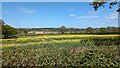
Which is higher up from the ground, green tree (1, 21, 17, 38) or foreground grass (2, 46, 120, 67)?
green tree (1, 21, 17, 38)

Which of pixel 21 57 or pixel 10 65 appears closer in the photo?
pixel 10 65

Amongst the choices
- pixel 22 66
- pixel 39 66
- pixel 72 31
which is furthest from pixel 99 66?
pixel 72 31

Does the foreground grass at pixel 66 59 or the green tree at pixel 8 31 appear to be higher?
the green tree at pixel 8 31

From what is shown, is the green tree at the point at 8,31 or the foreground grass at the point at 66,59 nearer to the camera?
the foreground grass at the point at 66,59

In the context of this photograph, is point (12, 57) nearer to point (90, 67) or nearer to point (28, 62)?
point (28, 62)

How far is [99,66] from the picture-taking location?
8695 millimetres

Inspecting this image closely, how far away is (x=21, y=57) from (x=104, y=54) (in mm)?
3436

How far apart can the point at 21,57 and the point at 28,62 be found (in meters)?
0.93

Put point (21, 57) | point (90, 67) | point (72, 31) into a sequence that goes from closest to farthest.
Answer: point (90, 67) → point (21, 57) → point (72, 31)

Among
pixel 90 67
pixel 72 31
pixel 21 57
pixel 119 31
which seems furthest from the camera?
pixel 72 31

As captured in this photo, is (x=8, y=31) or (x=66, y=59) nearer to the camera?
(x=66, y=59)

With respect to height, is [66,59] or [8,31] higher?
[8,31]

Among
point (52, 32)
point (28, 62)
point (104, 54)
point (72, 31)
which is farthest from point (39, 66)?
point (72, 31)

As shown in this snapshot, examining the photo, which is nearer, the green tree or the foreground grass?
the foreground grass
